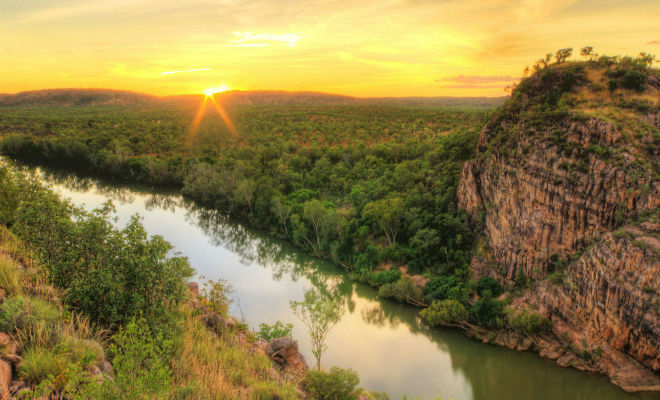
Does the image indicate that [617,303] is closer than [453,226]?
Yes

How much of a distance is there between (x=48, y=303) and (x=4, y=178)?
10.2 meters

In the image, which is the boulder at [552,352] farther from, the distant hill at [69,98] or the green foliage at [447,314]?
the distant hill at [69,98]

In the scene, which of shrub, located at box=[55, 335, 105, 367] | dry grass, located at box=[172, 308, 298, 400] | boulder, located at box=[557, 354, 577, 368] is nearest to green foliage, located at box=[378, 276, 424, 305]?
boulder, located at box=[557, 354, 577, 368]

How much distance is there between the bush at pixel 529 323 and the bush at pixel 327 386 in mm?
11521

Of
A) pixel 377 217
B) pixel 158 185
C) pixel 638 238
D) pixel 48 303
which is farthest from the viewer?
pixel 158 185

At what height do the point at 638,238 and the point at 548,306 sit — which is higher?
the point at 638,238

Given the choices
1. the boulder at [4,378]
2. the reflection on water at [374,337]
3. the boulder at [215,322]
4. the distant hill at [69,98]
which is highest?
the distant hill at [69,98]

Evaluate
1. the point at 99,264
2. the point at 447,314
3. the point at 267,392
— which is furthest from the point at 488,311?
the point at 99,264

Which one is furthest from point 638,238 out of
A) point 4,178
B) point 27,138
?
point 27,138

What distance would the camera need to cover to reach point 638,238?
18.2m

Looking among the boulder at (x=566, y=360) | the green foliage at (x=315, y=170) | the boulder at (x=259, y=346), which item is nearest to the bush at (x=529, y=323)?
the boulder at (x=566, y=360)

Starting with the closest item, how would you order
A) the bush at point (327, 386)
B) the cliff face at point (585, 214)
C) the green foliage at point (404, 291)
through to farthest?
the bush at point (327, 386)
the cliff face at point (585, 214)
the green foliage at point (404, 291)

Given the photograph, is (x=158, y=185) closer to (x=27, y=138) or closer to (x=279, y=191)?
(x=279, y=191)

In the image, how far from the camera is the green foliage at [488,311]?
74.2 ft
